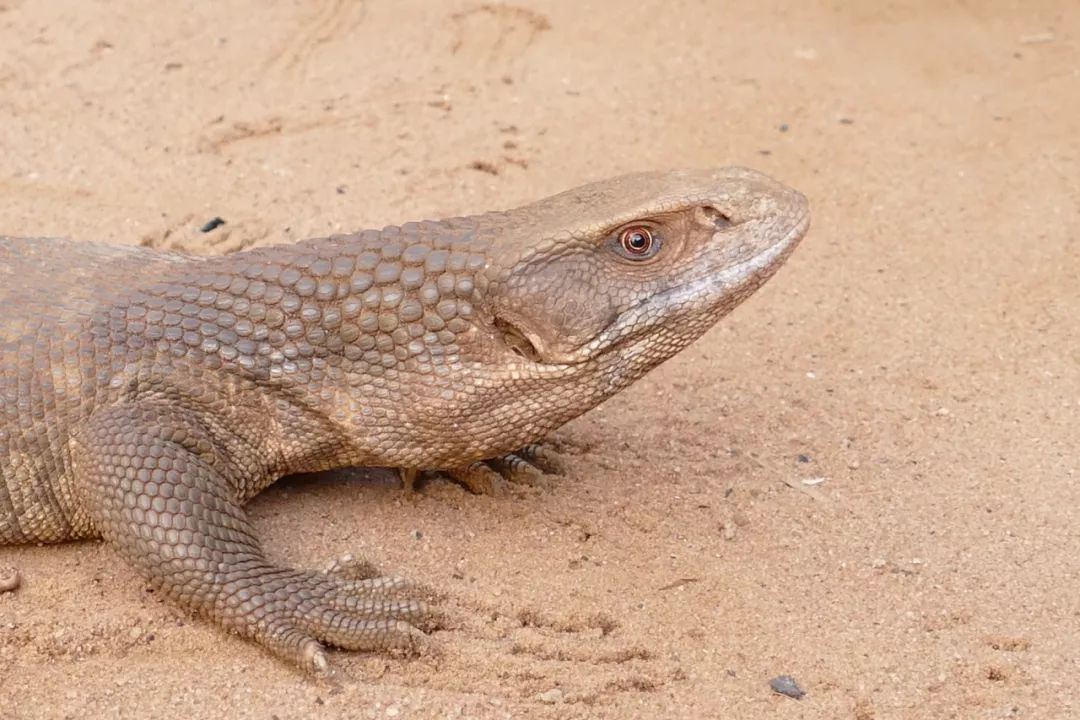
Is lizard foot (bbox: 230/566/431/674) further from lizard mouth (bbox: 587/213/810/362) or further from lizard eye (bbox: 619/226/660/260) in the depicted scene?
lizard eye (bbox: 619/226/660/260)

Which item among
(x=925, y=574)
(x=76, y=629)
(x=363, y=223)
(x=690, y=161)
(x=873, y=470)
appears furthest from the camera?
(x=690, y=161)

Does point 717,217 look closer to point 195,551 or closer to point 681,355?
point 681,355

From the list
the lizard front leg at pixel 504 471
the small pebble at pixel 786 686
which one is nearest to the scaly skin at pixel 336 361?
the lizard front leg at pixel 504 471

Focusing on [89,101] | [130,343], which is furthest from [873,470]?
[89,101]

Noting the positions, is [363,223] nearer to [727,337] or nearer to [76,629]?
[727,337]

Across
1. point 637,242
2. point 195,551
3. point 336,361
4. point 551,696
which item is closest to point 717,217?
point 637,242

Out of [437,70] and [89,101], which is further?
[437,70]

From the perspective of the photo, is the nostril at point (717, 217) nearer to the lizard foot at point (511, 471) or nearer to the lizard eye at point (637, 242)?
the lizard eye at point (637, 242)
